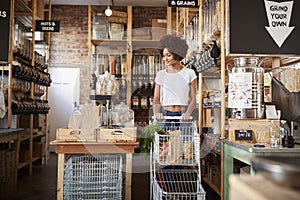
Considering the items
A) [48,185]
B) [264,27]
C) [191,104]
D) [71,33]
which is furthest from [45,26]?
[264,27]

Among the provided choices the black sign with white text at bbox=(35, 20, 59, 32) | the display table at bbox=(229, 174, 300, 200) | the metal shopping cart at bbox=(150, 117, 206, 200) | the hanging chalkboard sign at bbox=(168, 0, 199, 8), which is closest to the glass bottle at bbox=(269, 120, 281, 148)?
the metal shopping cart at bbox=(150, 117, 206, 200)

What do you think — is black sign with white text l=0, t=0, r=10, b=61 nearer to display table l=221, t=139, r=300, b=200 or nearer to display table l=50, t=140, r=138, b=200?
display table l=50, t=140, r=138, b=200

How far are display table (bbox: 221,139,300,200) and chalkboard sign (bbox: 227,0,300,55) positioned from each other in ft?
2.52

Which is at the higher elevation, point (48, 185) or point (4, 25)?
point (4, 25)

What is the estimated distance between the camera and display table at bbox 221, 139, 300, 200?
223 centimetres

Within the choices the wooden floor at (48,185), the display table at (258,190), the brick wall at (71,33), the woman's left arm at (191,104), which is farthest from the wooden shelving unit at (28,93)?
the display table at (258,190)

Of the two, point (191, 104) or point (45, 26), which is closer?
point (191, 104)

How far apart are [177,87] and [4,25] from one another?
89.0 inches

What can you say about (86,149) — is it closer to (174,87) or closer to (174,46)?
(174,87)

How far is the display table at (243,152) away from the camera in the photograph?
7.30ft

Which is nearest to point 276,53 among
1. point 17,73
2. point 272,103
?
point 272,103

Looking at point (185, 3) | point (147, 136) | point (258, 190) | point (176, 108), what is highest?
point (185, 3)

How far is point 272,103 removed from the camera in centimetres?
278

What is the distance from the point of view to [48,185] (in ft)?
15.2
